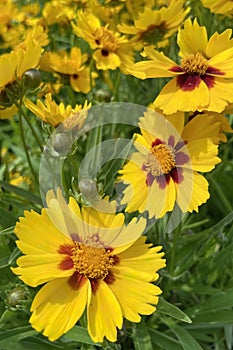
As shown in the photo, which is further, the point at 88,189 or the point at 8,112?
the point at 8,112

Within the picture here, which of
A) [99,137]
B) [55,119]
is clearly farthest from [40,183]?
[55,119]

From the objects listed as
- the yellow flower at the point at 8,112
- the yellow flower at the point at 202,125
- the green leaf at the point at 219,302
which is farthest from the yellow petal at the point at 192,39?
the green leaf at the point at 219,302

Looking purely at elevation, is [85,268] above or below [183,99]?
below

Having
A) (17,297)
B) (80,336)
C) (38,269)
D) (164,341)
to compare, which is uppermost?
(38,269)

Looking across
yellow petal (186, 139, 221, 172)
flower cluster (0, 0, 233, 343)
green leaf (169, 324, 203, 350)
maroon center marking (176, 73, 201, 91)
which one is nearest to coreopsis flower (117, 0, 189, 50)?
flower cluster (0, 0, 233, 343)

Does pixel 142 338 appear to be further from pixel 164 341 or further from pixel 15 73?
pixel 15 73

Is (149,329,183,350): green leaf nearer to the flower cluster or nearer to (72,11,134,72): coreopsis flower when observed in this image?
the flower cluster

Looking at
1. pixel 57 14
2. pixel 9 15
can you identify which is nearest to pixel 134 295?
pixel 57 14
